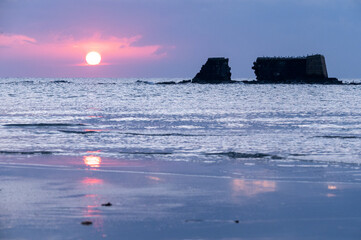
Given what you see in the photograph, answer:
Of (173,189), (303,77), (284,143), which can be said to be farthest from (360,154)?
(303,77)

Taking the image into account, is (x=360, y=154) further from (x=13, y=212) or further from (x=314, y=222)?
(x=13, y=212)

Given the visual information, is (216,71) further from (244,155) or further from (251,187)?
(251,187)

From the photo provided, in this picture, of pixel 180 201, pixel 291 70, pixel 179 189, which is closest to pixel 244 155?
pixel 179 189

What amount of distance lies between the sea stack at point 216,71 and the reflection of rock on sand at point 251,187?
162 metres

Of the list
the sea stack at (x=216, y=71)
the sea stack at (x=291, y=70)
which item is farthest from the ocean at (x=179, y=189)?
the sea stack at (x=216, y=71)

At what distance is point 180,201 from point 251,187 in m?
1.79

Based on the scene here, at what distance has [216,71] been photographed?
172625mm

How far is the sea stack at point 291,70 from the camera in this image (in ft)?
543

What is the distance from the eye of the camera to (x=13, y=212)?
736 cm

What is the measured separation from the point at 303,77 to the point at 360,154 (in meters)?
158

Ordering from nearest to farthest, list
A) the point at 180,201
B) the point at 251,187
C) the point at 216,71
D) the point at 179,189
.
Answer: the point at 180,201, the point at 179,189, the point at 251,187, the point at 216,71

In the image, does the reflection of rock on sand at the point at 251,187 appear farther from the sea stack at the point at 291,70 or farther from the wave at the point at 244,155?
the sea stack at the point at 291,70

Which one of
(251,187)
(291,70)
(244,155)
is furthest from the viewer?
(291,70)

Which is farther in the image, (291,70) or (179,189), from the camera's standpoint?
(291,70)
